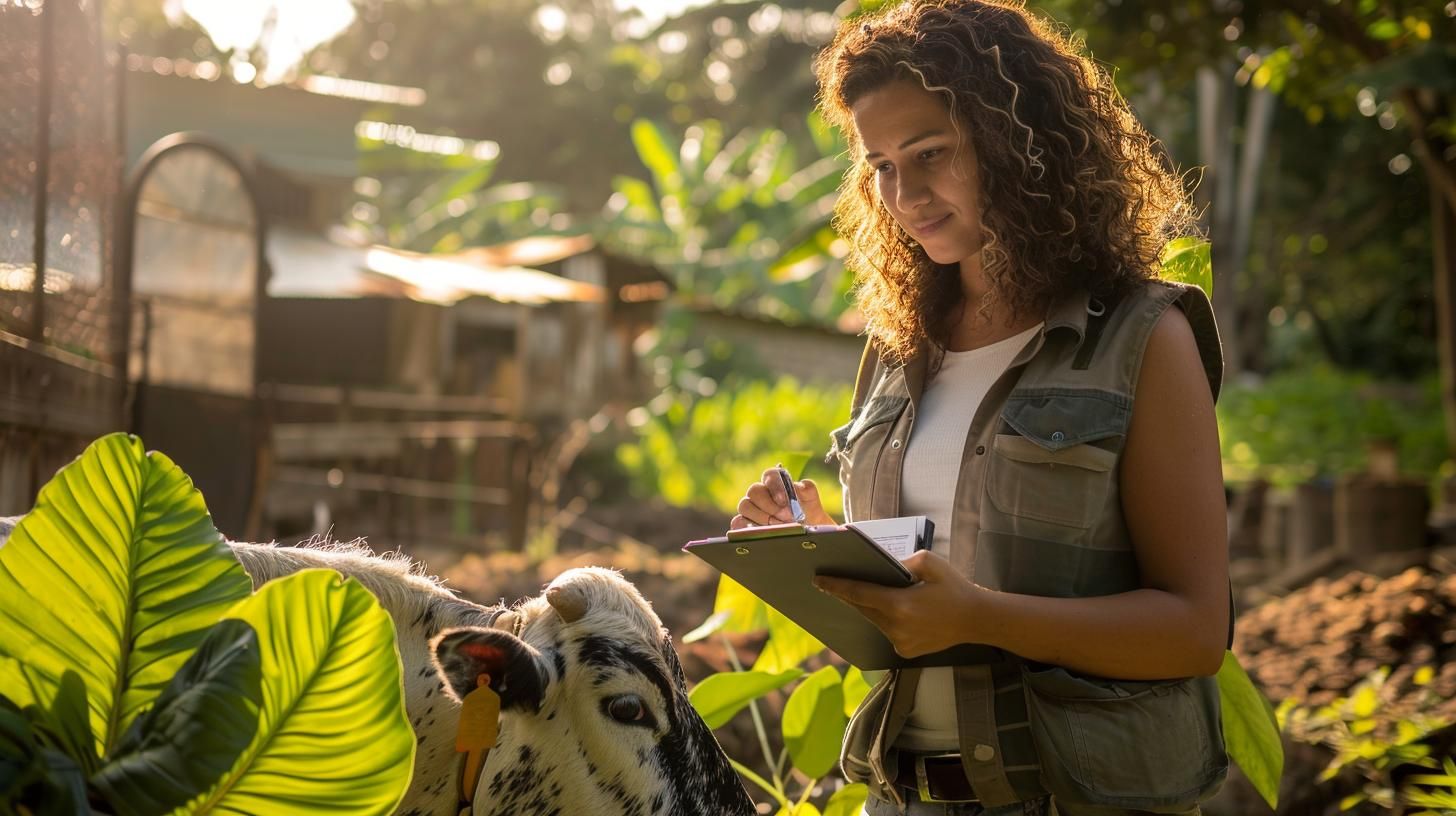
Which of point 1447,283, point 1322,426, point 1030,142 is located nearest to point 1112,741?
point 1030,142

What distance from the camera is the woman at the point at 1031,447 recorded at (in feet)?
5.70

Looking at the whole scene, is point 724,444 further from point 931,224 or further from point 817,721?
point 931,224

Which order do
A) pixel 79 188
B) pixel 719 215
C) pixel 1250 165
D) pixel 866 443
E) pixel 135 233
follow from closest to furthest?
pixel 866 443
pixel 79 188
pixel 135 233
pixel 1250 165
pixel 719 215

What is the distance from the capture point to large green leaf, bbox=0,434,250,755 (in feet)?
4.69

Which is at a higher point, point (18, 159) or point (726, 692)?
point (18, 159)

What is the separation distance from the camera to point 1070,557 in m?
1.80

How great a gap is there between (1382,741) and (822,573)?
2.65 meters

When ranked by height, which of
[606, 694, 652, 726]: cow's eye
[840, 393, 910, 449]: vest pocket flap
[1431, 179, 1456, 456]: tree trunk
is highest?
[1431, 179, 1456, 456]: tree trunk

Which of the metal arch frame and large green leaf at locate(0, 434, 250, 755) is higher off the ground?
the metal arch frame

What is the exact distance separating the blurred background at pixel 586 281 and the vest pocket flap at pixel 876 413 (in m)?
0.96

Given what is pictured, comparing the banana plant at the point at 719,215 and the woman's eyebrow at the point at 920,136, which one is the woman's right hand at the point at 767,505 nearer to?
the woman's eyebrow at the point at 920,136

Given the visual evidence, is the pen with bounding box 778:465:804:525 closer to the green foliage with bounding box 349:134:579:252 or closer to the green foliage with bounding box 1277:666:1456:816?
the green foliage with bounding box 1277:666:1456:816

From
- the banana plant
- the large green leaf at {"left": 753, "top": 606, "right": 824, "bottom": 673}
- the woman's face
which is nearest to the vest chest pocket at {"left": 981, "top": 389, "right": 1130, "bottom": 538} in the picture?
the woman's face

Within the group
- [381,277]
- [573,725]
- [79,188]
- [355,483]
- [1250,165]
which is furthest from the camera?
[1250,165]
